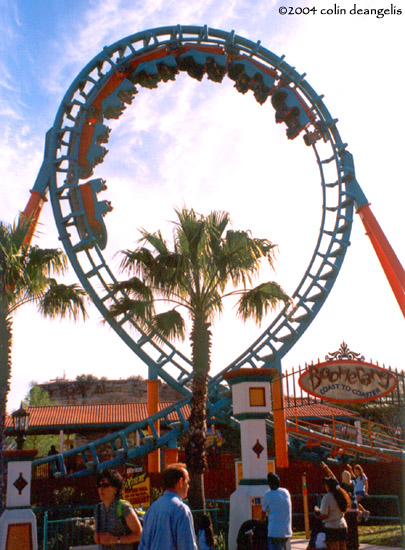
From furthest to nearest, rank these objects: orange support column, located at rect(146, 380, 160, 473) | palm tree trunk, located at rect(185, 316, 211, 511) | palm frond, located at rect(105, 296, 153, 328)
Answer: orange support column, located at rect(146, 380, 160, 473)
palm frond, located at rect(105, 296, 153, 328)
palm tree trunk, located at rect(185, 316, 211, 511)

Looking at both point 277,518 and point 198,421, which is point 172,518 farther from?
point 198,421

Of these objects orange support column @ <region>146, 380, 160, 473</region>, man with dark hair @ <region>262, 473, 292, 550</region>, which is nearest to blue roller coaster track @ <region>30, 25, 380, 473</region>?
orange support column @ <region>146, 380, 160, 473</region>

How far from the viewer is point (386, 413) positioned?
42.9 meters

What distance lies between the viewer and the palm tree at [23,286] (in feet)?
44.1

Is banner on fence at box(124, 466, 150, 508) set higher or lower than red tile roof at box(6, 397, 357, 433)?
lower

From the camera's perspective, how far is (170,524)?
4.47 metres

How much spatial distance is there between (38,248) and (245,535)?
8790 mm

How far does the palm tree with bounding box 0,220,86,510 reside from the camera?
13438 mm

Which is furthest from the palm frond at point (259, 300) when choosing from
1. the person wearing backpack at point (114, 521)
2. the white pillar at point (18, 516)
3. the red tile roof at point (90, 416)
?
the red tile roof at point (90, 416)

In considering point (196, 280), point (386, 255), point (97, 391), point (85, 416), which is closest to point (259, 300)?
point (196, 280)

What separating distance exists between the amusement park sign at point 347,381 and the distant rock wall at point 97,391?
97.1 ft

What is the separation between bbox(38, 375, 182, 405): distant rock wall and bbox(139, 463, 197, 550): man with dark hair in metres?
38.3

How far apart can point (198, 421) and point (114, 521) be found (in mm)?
8014

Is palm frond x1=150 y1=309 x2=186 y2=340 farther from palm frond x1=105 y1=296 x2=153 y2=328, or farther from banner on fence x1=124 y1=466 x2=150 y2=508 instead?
banner on fence x1=124 y1=466 x2=150 y2=508
